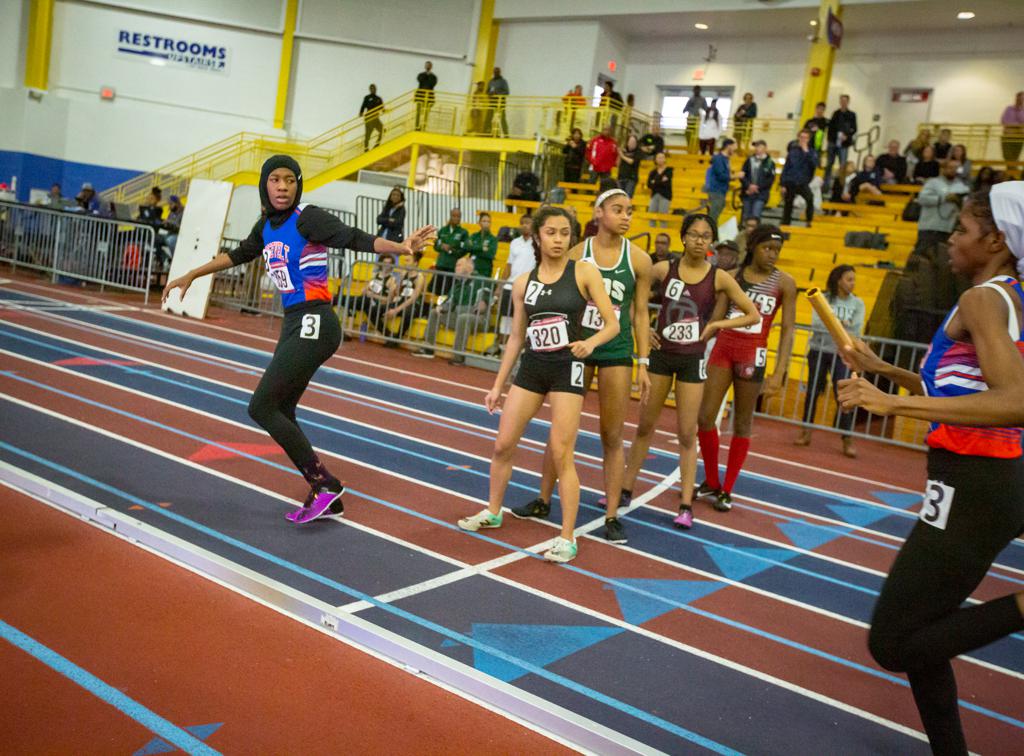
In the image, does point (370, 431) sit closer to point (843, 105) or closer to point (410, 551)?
point (410, 551)

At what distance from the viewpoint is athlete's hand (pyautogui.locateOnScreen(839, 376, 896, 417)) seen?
265 centimetres

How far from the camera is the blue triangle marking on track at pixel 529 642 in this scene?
3.74m

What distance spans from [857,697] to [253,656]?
8.51 feet

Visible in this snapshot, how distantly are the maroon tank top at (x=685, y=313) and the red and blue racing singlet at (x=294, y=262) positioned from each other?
7.81ft

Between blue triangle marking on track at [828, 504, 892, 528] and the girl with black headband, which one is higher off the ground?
the girl with black headband

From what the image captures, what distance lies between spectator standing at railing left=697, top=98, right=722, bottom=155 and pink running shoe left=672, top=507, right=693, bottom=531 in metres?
18.6

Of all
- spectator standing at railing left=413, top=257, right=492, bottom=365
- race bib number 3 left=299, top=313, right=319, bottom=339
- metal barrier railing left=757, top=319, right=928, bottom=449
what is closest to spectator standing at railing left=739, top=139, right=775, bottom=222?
metal barrier railing left=757, top=319, right=928, bottom=449

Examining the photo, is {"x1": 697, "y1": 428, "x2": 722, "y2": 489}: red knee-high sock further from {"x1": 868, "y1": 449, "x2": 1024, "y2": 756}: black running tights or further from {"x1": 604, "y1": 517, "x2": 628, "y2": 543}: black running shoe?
{"x1": 868, "y1": 449, "x2": 1024, "y2": 756}: black running tights

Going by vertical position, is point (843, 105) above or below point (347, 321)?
above

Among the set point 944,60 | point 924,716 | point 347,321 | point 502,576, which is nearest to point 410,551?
point 502,576

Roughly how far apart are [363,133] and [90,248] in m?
14.6

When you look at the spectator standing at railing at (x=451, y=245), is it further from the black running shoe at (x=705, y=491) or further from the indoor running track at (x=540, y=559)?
the black running shoe at (x=705, y=491)

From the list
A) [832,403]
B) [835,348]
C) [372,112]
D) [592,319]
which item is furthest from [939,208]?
[372,112]

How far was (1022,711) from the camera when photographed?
392 centimetres
